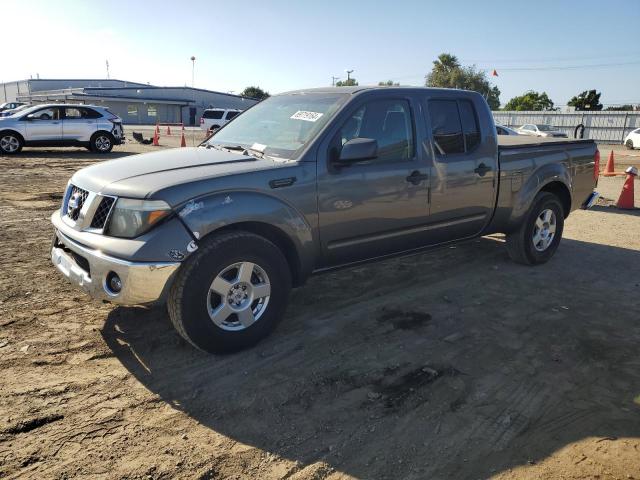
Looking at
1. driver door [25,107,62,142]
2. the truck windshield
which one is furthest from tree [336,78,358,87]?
driver door [25,107,62,142]

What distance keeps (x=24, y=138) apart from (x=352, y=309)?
15817 millimetres

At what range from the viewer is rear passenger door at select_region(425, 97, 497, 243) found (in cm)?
457

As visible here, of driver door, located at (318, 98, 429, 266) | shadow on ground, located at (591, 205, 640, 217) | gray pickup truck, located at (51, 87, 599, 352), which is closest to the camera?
gray pickup truck, located at (51, 87, 599, 352)

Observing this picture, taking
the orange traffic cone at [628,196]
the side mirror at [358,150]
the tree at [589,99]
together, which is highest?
the tree at [589,99]

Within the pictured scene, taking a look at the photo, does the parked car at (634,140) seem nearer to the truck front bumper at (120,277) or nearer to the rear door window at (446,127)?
the rear door window at (446,127)

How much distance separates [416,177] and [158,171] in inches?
84.0

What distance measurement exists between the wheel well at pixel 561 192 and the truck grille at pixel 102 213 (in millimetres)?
4636

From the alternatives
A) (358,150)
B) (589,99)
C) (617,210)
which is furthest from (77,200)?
(589,99)

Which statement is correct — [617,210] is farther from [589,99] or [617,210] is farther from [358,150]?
[589,99]

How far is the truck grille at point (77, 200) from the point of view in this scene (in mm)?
3555

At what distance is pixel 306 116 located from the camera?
4145 mm

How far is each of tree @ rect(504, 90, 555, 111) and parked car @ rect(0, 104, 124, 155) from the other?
2657 inches

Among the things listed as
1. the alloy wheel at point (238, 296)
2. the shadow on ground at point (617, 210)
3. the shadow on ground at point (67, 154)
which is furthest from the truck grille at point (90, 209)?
the shadow on ground at point (67, 154)

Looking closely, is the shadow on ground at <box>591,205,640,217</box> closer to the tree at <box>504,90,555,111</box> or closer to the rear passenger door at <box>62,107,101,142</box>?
the rear passenger door at <box>62,107,101,142</box>
